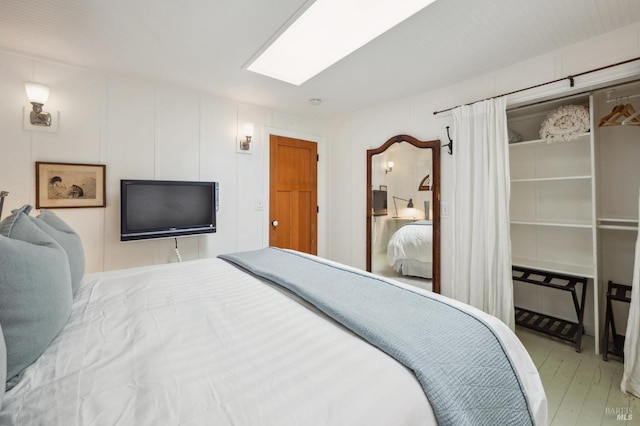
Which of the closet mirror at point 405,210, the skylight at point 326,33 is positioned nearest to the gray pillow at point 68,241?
the skylight at point 326,33

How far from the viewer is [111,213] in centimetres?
266

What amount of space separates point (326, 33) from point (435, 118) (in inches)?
62.8

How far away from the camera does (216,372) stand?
792 millimetres

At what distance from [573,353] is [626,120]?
6.14 ft

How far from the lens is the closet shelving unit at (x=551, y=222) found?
251 cm

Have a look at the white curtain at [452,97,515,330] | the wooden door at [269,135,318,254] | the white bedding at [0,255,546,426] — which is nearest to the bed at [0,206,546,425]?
the white bedding at [0,255,546,426]

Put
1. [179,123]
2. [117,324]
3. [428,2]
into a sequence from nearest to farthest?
[117,324] < [428,2] < [179,123]

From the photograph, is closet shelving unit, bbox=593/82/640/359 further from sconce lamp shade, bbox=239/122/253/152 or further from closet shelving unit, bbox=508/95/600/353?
sconce lamp shade, bbox=239/122/253/152

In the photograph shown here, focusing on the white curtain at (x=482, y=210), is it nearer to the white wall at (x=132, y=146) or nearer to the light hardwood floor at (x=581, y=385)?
the light hardwood floor at (x=581, y=385)

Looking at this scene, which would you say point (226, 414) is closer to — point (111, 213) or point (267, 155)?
point (111, 213)

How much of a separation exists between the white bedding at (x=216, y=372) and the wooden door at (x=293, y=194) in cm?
252

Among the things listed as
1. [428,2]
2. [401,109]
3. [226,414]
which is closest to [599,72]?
[428,2]

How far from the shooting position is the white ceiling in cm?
176

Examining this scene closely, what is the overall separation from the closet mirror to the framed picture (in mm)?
2916
